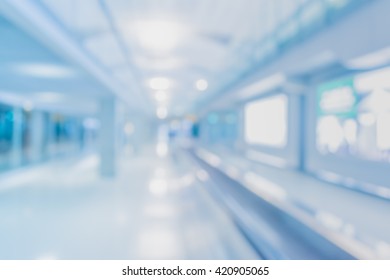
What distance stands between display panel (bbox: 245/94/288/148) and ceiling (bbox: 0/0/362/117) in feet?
9.91

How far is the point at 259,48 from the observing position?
1038 cm

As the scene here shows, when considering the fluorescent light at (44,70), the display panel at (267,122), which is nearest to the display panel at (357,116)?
the display panel at (267,122)

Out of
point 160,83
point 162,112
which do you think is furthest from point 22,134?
point 162,112

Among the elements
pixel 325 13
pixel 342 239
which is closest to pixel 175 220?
pixel 342 239

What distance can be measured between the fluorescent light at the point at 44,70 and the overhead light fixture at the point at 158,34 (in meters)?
2.42

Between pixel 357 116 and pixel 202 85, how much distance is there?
32.6 ft

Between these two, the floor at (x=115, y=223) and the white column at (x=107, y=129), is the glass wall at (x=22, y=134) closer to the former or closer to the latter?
the white column at (x=107, y=129)

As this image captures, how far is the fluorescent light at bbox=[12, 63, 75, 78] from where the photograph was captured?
20.4 feet

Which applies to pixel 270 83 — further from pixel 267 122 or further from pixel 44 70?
pixel 44 70

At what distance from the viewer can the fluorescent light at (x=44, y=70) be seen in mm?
6207

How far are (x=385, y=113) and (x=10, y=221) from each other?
27.0ft
